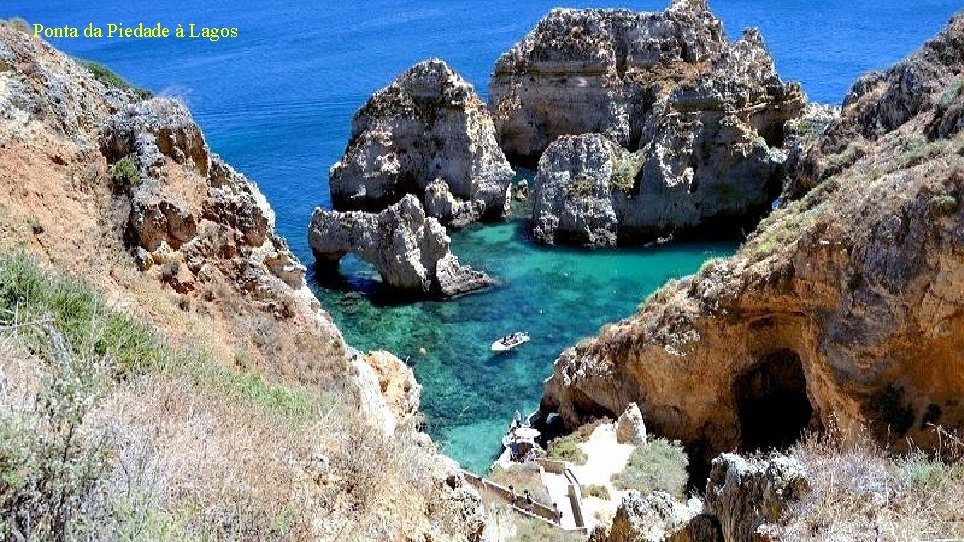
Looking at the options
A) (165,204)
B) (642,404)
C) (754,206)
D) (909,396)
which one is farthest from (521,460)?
(754,206)

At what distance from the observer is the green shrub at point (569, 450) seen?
21.0 meters

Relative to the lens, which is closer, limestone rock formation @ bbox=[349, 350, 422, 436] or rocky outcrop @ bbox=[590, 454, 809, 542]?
rocky outcrop @ bbox=[590, 454, 809, 542]

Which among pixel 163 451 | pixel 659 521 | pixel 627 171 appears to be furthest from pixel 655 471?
pixel 627 171

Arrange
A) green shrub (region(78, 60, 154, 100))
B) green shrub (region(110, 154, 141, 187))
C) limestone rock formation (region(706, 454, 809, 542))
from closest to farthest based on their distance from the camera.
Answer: limestone rock formation (region(706, 454, 809, 542)) < green shrub (region(110, 154, 141, 187)) < green shrub (region(78, 60, 154, 100))

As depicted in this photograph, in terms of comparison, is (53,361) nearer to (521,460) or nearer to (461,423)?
(521,460)

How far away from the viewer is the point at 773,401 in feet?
71.8

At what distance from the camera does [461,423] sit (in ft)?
87.5

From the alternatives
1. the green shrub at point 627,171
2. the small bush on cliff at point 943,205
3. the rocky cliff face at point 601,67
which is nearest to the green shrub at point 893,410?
the small bush on cliff at point 943,205

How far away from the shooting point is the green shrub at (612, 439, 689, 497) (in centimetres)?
1941

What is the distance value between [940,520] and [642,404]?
13715 millimetres

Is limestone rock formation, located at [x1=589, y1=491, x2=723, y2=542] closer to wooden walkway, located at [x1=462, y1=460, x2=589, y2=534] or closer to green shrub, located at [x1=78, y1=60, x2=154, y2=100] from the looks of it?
wooden walkway, located at [x1=462, y1=460, x2=589, y2=534]

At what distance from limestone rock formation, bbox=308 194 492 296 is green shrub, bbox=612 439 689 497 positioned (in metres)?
17.8

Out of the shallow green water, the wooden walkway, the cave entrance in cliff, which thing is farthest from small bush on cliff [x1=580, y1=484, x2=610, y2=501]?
the shallow green water

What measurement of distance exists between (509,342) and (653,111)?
23271 millimetres
